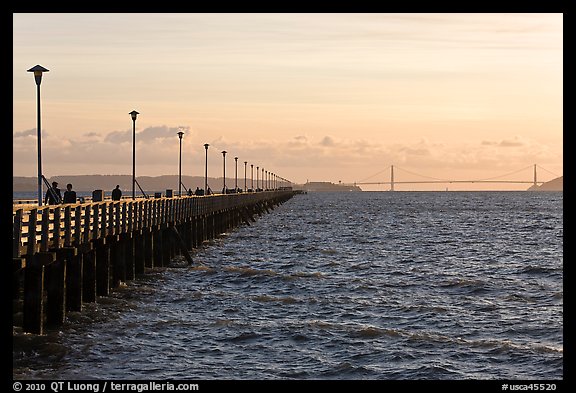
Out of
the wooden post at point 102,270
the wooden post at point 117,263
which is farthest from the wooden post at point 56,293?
the wooden post at point 117,263

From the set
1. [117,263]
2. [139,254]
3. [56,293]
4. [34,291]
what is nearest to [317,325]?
[56,293]

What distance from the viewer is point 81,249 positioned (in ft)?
84.9

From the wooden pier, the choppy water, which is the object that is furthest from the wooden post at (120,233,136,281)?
the choppy water

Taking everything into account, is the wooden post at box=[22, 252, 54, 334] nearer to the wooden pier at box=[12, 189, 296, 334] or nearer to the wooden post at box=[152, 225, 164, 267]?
the wooden pier at box=[12, 189, 296, 334]

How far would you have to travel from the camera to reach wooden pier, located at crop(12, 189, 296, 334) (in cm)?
2186

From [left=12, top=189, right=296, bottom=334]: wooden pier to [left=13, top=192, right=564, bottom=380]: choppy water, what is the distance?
27.8 inches

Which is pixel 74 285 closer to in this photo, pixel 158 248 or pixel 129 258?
pixel 129 258

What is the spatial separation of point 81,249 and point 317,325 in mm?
6728

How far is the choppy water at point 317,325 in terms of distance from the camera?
20.0 m

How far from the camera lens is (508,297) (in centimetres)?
3250
